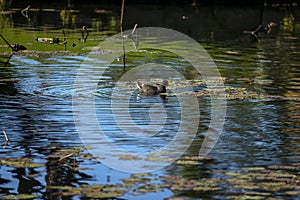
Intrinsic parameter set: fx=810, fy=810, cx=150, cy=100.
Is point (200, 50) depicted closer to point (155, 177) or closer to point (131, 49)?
point (131, 49)

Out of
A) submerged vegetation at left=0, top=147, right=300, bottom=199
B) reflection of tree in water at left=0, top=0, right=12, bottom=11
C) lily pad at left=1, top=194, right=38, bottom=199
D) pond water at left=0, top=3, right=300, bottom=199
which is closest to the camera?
lily pad at left=1, top=194, right=38, bottom=199

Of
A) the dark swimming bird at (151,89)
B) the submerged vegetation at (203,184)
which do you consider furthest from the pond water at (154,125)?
the dark swimming bird at (151,89)

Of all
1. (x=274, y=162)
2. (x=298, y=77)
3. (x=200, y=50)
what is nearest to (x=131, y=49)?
(x=200, y=50)

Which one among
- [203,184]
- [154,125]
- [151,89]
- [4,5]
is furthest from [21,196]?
[4,5]

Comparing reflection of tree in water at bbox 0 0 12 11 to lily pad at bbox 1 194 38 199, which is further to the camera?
reflection of tree in water at bbox 0 0 12 11

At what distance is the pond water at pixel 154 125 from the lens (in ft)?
26.8

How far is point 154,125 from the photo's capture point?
38.3 feet

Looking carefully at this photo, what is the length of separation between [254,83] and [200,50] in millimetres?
6865

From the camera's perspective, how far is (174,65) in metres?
19.1

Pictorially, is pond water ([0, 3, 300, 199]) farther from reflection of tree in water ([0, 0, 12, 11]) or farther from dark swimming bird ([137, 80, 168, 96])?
Answer: reflection of tree in water ([0, 0, 12, 11])

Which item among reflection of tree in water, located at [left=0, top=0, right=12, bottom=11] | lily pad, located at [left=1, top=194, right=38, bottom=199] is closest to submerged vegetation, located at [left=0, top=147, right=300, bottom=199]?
lily pad, located at [left=1, top=194, right=38, bottom=199]

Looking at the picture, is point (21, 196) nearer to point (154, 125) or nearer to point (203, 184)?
point (203, 184)

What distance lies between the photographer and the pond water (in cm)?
816

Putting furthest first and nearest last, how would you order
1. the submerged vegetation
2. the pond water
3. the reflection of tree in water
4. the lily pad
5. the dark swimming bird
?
the reflection of tree in water, the dark swimming bird, the pond water, the submerged vegetation, the lily pad
